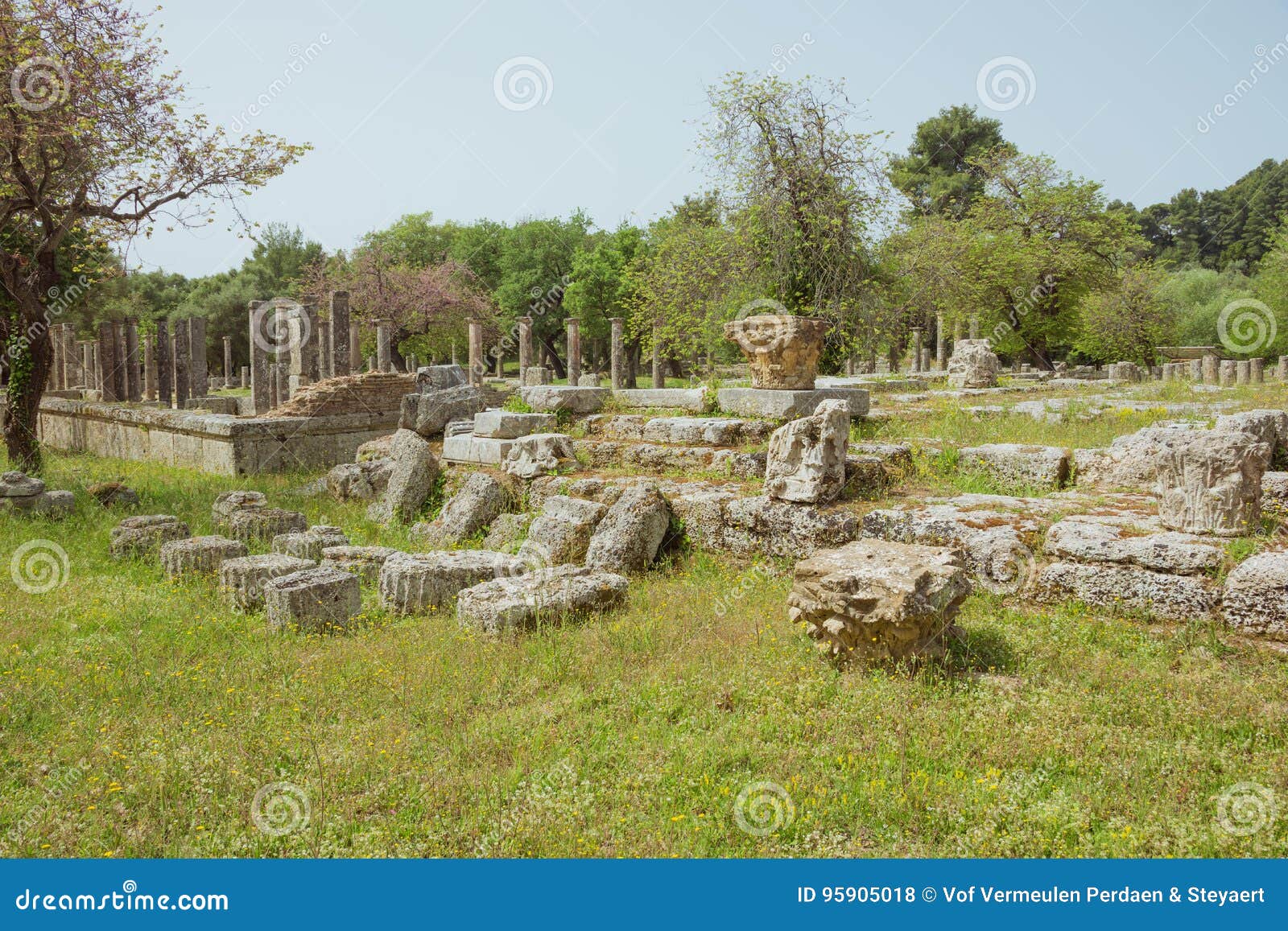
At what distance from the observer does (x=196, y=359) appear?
2375cm

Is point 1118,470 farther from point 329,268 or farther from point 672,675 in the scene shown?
point 329,268

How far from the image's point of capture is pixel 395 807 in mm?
3961

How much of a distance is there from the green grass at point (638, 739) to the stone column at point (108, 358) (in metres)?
19.0

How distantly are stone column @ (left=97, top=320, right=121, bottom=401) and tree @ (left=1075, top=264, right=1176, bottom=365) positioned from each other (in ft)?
114

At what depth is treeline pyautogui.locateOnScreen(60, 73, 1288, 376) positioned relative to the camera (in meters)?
19.1

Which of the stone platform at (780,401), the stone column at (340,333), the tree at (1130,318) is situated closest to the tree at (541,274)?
the stone column at (340,333)

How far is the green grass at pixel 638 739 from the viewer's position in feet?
11.9

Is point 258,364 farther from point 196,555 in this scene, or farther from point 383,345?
point 196,555

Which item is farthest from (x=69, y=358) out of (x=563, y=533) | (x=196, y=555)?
(x=563, y=533)

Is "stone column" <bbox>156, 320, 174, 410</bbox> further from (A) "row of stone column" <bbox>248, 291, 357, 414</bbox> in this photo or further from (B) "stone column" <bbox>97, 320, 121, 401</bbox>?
(A) "row of stone column" <bbox>248, 291, 357, 414</bbox>

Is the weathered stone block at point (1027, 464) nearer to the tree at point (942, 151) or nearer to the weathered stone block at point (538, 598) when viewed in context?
the weathered stone block at point (538, 598)

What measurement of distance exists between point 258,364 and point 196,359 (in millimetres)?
4735

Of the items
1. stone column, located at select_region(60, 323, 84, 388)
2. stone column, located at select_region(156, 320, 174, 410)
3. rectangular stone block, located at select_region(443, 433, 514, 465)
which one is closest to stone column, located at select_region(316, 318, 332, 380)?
stone column, located at select_region(156, 320, 174, 410)

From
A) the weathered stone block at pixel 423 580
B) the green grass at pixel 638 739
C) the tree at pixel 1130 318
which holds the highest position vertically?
the tree at pixel 1130 318
